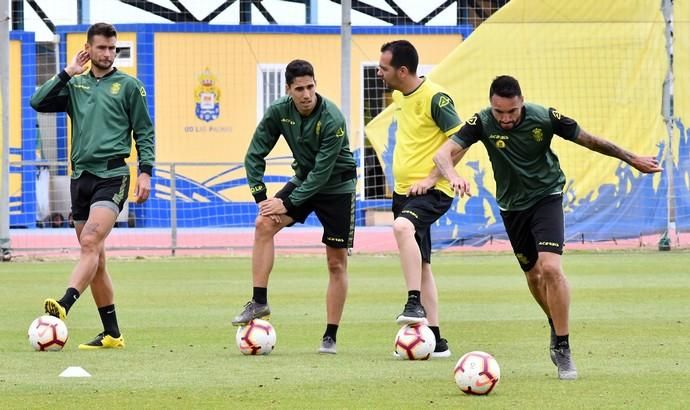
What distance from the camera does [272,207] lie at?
10.3 meters

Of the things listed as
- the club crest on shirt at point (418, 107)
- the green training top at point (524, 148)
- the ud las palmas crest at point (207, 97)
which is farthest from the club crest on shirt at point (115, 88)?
the ud las palmas crest at point (207, 97)

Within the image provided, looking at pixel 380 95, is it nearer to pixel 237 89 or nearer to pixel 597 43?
pixel 237 89

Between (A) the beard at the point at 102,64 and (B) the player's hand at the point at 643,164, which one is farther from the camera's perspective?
(A) the beard at the point at 102,64

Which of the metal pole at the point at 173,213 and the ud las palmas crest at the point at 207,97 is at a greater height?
the ud las palmas crest at the point at 207,97

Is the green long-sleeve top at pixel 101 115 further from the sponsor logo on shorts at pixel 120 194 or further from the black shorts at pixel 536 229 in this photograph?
the black shorts at pixel 536 229

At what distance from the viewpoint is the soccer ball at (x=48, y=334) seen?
10062 millimetres

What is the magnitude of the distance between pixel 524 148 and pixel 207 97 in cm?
2011

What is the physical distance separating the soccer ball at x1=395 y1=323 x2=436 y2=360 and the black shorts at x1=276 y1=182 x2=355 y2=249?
100cm

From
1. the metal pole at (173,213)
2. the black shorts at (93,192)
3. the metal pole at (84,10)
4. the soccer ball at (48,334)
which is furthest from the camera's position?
the metal pole at (84,10)

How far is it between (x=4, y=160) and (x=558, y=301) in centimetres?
1513

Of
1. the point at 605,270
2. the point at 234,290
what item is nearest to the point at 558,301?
the point at 234,290

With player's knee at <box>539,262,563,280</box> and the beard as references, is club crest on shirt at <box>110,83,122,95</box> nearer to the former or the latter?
the beard

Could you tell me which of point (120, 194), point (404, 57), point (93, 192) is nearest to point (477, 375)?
point (404, 57)

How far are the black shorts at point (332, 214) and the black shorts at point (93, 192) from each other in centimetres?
127
